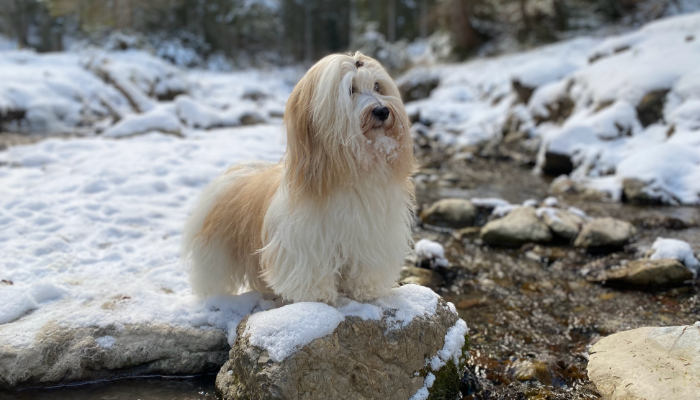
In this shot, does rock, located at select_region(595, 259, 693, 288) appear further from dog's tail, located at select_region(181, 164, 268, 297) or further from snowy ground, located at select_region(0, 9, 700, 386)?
dog's tail, located at select_region(181, 164, 268, 297)

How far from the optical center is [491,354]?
12.0 ft

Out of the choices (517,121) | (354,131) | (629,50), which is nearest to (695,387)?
(354,131)

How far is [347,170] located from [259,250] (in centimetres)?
82

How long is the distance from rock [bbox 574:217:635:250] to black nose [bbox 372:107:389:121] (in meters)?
3.81

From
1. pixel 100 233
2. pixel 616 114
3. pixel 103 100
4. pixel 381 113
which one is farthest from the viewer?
pixel 103 100

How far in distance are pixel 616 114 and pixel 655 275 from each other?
568 cm

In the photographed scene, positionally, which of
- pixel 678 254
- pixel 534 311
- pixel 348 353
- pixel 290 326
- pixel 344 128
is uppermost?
pixel 344 128

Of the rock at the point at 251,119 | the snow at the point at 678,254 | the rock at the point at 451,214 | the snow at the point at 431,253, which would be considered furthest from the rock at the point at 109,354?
the rock at the point at 251,119

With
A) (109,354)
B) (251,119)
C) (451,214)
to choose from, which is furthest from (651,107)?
(109,354)

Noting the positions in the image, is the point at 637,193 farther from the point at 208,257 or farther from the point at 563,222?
the point at 208,257

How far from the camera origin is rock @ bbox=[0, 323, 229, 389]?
2.99 m

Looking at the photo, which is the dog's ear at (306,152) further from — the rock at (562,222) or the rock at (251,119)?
the rock at (251,119)

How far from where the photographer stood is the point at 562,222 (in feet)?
20.0

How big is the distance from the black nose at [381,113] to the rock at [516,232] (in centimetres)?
355
